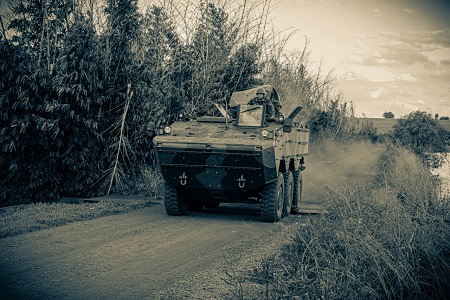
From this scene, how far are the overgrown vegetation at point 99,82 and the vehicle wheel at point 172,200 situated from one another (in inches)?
130

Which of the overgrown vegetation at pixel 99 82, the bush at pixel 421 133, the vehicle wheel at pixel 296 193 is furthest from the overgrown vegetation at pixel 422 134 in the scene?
the vehicle wheel at pixel 296 193

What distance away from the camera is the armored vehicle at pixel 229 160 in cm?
956

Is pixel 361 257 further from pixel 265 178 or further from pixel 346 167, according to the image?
pixel 346 167

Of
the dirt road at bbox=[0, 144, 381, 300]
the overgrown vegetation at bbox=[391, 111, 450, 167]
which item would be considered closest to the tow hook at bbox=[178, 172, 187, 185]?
the dirt road at bbox=[0, 144, 381, 300]

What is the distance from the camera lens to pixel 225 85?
1680 cm

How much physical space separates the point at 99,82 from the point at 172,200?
14.3ft

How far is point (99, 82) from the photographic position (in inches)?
530

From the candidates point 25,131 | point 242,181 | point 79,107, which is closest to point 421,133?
point 79,107

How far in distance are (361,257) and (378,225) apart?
1.28 m

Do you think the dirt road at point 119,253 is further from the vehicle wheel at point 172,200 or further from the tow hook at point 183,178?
the tow hook at point 183,178

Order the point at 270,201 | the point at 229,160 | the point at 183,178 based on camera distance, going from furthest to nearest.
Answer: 1. the point at 270,201
2. the point at 183,178
3. the point at 229,160

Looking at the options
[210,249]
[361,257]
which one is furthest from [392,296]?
[210,249]

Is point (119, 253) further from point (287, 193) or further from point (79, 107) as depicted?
point (79, 107)

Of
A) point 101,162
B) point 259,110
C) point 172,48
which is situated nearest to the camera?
point 259,110
